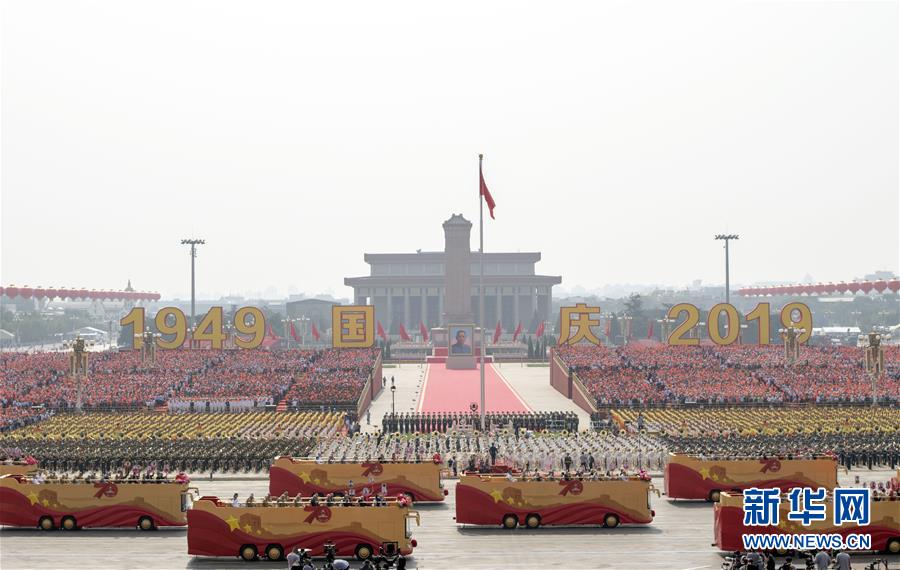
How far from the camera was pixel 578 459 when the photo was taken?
1813 inches

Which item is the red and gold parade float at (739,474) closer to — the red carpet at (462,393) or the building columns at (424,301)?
the red carpet at (462,393)

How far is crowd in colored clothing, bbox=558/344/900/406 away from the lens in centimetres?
6969

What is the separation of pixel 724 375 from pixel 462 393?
65.5 feet

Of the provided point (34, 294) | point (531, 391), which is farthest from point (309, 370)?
point (34, 294)

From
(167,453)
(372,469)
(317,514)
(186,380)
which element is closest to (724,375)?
(186,380)

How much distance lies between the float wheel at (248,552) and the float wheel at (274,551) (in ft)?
1.27

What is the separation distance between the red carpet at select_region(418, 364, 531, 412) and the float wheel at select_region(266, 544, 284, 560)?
40705 millimetres

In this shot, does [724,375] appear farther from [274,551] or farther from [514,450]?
[274,551]

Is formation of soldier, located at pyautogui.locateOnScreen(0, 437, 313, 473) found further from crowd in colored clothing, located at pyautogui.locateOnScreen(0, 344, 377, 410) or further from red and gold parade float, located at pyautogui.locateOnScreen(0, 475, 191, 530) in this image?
crowd in colored clothing, located at pyautogui.locateOnScreen(0, 344, 377, 410)

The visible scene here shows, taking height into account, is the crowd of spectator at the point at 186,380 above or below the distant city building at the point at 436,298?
below

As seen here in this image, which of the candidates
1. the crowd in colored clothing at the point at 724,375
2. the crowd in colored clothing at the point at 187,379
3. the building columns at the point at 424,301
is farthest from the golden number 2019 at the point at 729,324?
the building columns at the point at 424,301

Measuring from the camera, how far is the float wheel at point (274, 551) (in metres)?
31.0

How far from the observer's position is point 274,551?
31062mm

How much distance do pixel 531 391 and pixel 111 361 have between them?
3664 cm
